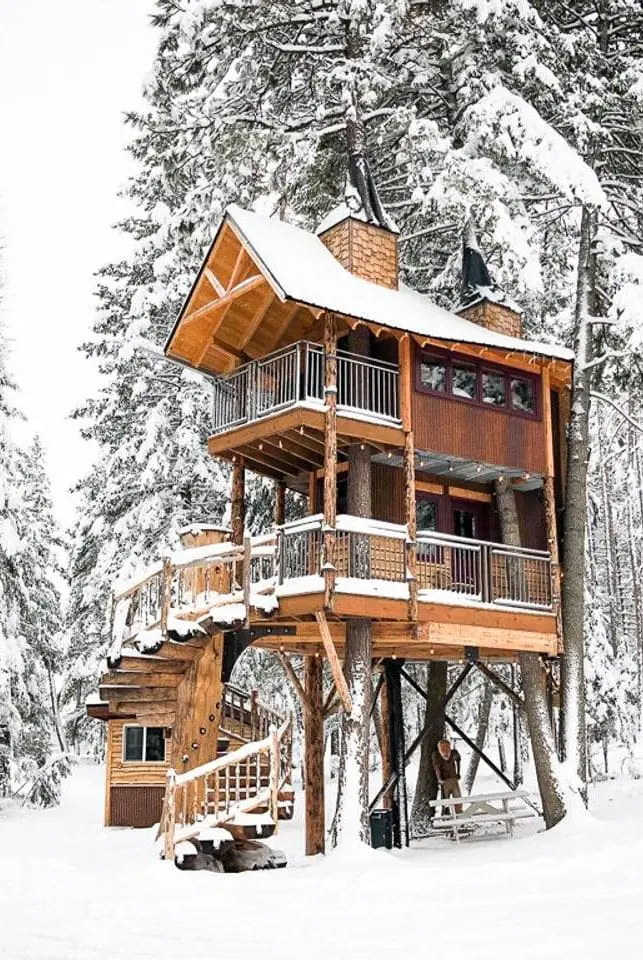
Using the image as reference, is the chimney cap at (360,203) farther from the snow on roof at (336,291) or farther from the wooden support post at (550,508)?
the wooden support post at (550,508)

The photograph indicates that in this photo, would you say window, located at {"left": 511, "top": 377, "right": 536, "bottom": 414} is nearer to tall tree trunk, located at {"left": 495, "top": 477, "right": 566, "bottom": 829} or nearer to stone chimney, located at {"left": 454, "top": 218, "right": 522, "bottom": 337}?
tall tree trunk, located at {"left": 495, "top": 477, "right": 566, "bottom": 829}

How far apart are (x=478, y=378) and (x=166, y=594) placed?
714 centimetres

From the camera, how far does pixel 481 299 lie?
867 inches

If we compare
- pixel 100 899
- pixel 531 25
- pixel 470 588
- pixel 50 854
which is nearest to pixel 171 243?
pixel 531 25

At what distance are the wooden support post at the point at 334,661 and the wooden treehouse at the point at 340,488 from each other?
7cm

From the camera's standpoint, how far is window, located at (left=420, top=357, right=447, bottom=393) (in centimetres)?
1912

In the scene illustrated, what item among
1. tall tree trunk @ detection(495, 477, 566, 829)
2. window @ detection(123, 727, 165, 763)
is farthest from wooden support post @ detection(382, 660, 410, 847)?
window @ detection(123, 727, 165, 763)

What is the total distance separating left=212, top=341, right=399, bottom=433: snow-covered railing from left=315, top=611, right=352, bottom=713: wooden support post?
3.69 metres

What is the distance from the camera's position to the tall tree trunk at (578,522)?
66.0ft

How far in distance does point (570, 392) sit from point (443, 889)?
1212 cm

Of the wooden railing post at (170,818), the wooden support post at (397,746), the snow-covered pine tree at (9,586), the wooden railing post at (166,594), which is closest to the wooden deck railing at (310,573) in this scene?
the wooden railing post at (166,594)

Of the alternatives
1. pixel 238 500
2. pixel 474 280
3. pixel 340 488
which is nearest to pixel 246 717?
pixel 238 500

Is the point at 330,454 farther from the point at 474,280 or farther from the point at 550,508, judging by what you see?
the point at 474,280

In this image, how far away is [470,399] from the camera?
19.4m
